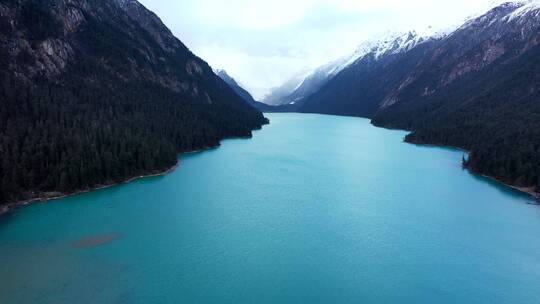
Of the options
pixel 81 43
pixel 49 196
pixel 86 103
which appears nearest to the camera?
pixel 49 196

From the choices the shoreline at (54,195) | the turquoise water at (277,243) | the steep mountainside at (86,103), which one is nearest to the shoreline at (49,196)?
the shoreline at (54,195)

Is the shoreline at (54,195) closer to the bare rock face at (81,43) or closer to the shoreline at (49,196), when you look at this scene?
the shoreline at (49,196)

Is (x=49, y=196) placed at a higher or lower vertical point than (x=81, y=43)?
lower

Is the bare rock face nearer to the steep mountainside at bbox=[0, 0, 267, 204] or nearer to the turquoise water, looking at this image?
the steep mountainside at bbox=[0, 0, 267, 204]

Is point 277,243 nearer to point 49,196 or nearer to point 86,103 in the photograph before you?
point 49,196

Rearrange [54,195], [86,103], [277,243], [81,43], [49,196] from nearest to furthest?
[277,243]
[49,196]
[54,195]
[86,103]
[81,43]

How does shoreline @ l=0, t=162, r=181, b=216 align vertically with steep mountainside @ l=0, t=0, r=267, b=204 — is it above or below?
below

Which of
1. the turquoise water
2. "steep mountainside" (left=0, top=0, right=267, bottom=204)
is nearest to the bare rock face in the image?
"steep mountainside" (left=0, top=0, right=267, bottom=204)

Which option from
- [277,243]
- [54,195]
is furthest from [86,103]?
[277,243]

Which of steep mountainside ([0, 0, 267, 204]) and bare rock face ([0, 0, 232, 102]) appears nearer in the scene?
steep mountainside ([0, 0, 267, 204])
